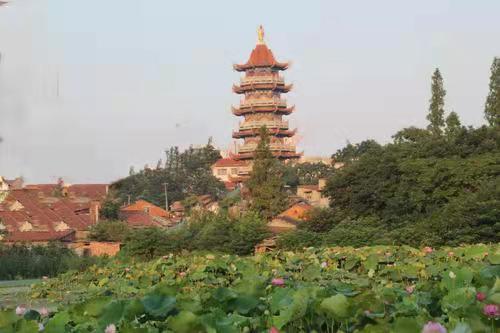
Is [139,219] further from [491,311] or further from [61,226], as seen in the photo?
[491,311]

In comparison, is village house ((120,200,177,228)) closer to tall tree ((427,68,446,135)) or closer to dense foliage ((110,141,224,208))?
dense foliage ((110,141,224,208))

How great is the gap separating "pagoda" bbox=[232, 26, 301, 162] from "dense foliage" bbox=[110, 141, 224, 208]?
11.1ft

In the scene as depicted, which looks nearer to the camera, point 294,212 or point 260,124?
point 294,212

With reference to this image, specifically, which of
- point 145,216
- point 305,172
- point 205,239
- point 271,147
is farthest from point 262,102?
point 205,239

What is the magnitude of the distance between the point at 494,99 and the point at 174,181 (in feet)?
107

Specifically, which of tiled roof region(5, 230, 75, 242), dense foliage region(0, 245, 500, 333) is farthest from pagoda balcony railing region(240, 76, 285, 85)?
dense foliage region(0, 245, 500, 333)

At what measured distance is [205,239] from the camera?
27.5 meters

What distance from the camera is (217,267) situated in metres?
15.3

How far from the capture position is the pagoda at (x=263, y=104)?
73938 mm

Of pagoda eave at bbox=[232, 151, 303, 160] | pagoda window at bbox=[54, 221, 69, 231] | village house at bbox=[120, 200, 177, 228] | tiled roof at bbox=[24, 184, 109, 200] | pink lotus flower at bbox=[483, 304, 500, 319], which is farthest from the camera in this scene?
pagoda eave at bbox=[232, 151, 303, 160]

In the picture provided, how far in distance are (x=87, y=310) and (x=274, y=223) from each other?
111ft

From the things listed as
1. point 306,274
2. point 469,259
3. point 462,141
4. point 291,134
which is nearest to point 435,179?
point 462,141

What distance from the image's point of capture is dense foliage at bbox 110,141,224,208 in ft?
226

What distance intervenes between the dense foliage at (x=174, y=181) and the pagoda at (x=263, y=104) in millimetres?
3378
